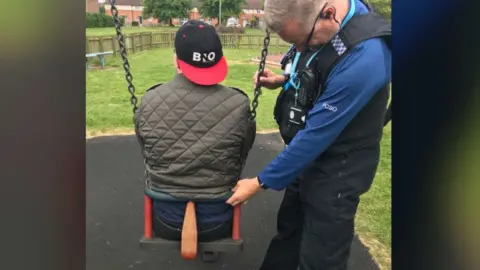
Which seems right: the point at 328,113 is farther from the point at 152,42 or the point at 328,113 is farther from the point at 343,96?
the point at 152,42

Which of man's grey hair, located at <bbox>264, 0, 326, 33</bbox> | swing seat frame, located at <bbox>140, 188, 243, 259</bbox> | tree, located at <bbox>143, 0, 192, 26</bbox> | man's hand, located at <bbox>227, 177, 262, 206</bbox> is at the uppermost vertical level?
tree, located at <bbox>143, 0, 192, 26</bbox>

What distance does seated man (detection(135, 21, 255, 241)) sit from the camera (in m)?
1.92

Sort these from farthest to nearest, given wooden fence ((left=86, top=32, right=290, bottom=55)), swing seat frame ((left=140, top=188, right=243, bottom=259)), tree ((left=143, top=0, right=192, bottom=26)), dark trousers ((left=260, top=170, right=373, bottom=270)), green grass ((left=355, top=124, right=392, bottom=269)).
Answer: tree ((left=143, top=0, right=192, bottom=26)), wooden fence ((left=86, top=32, right=290, bottom=55)), green grass ((left=355, top=124, right=392, bottom=269)), swing seat frame ((left=140, top=188, right=243, bottom=259)), dark trousers ((left=260, top=170, right=373, bottom=270))

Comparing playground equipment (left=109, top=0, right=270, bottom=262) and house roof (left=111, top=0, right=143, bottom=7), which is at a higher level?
house roof (left=111, top=0, right=143, bottom=7)

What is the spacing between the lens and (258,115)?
710cm

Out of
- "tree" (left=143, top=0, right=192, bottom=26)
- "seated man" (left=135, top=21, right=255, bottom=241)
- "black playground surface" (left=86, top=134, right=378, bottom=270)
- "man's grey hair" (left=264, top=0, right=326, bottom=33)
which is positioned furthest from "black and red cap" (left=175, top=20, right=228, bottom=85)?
"tree" (left=143, top=0, right=192, bottom=26)

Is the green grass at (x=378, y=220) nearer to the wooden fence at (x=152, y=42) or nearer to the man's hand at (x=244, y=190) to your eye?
the man's hand at (x=244, y=190)

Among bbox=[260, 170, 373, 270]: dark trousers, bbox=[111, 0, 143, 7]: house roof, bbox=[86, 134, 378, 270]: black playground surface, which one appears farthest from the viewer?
bbox=[111, 0, 143, 7]: house roof

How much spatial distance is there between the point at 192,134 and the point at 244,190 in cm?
30

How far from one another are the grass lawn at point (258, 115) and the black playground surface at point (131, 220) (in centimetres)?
24

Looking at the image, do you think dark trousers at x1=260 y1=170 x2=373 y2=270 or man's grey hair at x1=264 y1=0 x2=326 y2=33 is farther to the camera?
dark trousers at x1=260 y1=170 x2=373 y2=270

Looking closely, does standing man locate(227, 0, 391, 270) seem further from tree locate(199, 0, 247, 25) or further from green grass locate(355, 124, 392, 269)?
tree locate(199, 0, 247, 25)

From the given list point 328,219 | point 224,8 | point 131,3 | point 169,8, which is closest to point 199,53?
point 328,219

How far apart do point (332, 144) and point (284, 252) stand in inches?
35.6
